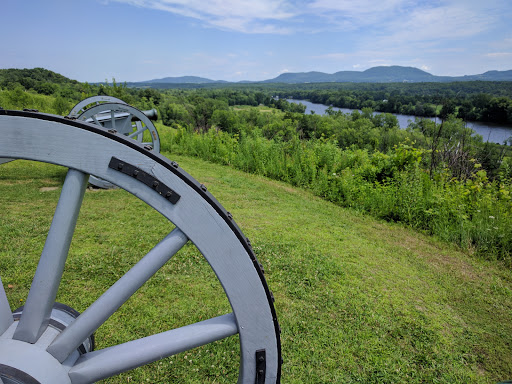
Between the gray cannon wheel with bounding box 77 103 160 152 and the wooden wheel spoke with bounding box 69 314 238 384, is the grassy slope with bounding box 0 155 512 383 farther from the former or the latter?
the gray cannon wheel with bounding box 77 103 160 152

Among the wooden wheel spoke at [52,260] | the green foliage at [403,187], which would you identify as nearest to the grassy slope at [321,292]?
→ the green foliage at [403,187]

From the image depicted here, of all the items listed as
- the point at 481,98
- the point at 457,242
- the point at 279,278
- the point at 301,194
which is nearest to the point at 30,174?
the point at 301,194

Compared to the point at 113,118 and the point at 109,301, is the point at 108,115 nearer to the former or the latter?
the point at 113,118

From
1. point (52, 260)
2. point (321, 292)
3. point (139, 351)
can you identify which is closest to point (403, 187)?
point (321, 292)

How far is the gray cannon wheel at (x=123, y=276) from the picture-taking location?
3.58ft

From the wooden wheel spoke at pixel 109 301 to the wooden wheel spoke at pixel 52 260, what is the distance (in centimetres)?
11

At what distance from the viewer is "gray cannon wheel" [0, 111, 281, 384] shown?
1.09 m

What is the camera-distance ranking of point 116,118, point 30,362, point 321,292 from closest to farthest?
point 30,362, point 321,292, point 116,118

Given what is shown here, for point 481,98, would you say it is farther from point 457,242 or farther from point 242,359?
point 242,359

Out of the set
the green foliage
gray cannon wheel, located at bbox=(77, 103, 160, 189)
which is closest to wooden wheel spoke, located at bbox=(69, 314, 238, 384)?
the green foliage

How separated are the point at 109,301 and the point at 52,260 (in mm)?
256

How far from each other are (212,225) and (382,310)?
2599 millimetres

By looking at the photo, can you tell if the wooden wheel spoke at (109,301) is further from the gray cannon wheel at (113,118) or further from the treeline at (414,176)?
Answer: the gray cannon wheel at (113,118)

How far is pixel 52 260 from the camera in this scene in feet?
3.83
